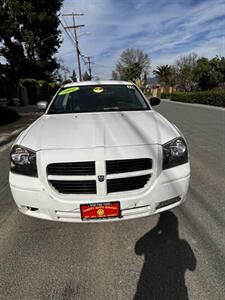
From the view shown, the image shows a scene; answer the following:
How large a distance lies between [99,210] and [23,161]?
86 centimetres

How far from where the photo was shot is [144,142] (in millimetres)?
2494

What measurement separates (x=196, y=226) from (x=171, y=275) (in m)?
0.82

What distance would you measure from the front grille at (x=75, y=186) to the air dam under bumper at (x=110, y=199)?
0.05 m

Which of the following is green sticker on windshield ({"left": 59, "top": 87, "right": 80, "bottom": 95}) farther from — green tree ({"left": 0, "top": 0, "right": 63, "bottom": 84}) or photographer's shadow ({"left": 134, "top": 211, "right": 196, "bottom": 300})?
green tree ({"left": 0, "top": 0, "right": 63, "bottom": 84})

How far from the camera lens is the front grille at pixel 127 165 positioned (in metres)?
2.35

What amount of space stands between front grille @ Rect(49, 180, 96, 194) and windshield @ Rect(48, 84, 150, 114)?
1669mm

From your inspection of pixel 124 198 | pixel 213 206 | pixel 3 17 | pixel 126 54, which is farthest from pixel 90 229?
pixel 126 54

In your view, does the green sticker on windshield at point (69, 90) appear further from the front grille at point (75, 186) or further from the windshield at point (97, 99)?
the front grille at point (75, 186)

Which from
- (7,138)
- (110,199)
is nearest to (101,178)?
(110,199)

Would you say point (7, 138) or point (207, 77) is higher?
point (207, 77)

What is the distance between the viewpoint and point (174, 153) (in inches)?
103

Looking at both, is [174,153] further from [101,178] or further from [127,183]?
[101,178]

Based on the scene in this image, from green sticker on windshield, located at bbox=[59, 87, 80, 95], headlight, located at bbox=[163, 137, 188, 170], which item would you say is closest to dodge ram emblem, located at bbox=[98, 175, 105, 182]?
headlight, located at bbox=[163, 137, 188, 170]

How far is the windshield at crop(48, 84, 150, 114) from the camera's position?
3.97m
